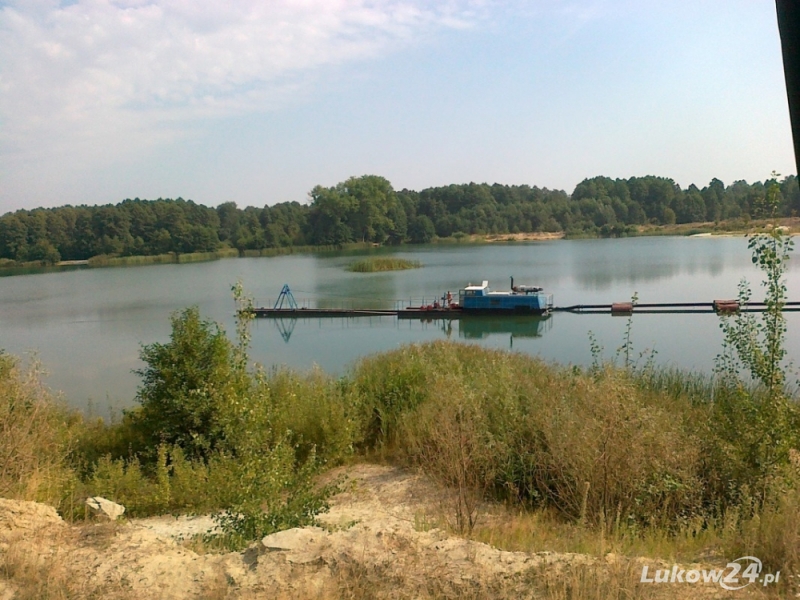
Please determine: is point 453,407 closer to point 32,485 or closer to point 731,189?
point 32,485

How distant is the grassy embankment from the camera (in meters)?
5.30

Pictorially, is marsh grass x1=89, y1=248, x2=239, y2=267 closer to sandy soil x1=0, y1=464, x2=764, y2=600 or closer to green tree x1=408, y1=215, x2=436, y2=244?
green tree x1=408, y1=215, x2=436, y2=244

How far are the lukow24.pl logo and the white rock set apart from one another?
16.2 feet

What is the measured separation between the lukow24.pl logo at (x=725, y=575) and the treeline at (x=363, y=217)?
2974 inches

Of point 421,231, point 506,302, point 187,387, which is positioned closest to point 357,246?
point 421,231

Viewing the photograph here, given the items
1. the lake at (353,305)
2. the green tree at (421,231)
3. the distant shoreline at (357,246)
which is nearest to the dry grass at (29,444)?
the lake at (353,305)

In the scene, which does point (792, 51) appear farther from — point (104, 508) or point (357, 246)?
point (357, 246)

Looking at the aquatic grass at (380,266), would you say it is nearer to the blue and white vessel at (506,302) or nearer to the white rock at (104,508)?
the blue and white vessel at (506,302)

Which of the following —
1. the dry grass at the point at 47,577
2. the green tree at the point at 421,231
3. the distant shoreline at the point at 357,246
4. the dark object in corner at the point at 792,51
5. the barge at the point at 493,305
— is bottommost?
the barge at the point at 493,305

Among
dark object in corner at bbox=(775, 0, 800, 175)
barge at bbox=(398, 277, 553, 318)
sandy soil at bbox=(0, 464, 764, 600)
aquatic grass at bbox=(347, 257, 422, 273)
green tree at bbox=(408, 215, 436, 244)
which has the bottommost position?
barge at bbox=(398, 277, 553, 318)

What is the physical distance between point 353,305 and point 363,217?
191ft

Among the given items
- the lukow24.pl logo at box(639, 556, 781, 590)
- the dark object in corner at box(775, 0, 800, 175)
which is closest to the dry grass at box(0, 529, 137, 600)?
the lukow24.pl logo at box(639, 556, 781, 590)

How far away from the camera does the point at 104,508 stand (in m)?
6.39

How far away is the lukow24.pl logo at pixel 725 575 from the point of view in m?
3.88
